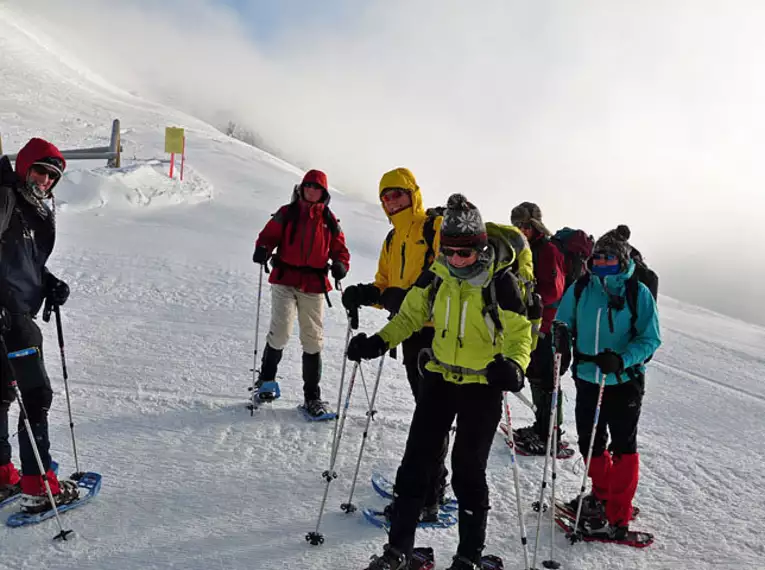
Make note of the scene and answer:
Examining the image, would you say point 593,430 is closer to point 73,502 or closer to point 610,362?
point 610,362

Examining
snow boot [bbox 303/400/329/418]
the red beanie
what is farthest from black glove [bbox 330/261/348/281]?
snow boot [bbox 303/400/329/418]

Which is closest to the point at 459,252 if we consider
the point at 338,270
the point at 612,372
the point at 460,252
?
the point at 460,252

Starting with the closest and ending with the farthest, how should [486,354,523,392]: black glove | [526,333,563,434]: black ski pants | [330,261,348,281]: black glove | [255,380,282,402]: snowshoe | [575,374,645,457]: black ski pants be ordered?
[486,354,523,392]: black glove, [575,374,645,457]: black ski pants, [526,333,563,434]: black ski pants, [330,261,348,281]: black glove, [255,380,282,402]: snowshoe

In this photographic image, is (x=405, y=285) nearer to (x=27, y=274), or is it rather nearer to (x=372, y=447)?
(x=372, y=447)

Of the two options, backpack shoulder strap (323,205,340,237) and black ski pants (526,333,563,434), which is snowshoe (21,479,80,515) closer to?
backpack shoulder strap (323,205,340,237)

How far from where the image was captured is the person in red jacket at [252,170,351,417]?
547 centimetres

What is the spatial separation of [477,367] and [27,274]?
270cm

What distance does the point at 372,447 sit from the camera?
5.07 m

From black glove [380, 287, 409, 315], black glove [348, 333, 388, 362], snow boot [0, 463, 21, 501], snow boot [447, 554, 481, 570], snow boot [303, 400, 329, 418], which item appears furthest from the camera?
snow boot [303, 400, 329, 418]

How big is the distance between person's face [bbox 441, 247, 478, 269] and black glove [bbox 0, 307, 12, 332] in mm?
2507

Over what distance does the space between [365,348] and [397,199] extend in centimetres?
129

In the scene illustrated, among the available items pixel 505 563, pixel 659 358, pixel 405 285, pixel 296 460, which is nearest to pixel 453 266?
pixel 405 285

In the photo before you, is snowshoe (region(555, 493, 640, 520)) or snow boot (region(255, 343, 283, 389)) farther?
snow boot (region(255, 343, 283, 389))

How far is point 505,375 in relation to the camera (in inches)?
116
